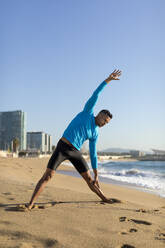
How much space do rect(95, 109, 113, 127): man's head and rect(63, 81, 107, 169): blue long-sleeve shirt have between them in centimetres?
6

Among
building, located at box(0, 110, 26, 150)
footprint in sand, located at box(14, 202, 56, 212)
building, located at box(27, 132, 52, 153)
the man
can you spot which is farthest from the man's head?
building, located at box(27, 132, 52, 153)

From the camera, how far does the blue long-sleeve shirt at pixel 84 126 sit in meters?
3.54

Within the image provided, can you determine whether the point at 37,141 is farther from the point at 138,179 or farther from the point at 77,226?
the point at 77,226

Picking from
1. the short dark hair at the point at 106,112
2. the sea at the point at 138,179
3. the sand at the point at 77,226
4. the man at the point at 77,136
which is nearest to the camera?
the sand at the point at 77,226

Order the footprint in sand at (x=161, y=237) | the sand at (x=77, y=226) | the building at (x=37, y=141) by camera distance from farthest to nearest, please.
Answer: the building at (x=37, y=141), the footprint in sand at (x=161, y=237), the sand at (x=77, y=226)

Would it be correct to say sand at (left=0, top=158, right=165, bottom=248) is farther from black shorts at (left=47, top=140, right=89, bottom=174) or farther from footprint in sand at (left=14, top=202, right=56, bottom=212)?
black shorts at (left=47, top=140, right=89, bottom=174)

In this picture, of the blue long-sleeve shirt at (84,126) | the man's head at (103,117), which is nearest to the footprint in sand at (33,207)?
the blue long-sleeve shirt at (84,126)

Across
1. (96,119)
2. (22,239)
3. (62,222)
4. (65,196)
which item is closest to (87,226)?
(62,222)

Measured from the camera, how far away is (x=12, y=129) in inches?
4943

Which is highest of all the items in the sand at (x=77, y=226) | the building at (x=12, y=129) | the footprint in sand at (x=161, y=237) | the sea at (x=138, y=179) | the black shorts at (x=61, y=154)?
the building at (x=12, y=129)

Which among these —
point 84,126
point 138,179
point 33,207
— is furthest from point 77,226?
point 138,179

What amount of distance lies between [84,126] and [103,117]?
329 mm

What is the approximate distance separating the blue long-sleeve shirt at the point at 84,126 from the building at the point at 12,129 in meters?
122

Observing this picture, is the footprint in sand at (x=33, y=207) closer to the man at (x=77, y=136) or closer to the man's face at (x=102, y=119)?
the man at (x=77, y=136)
